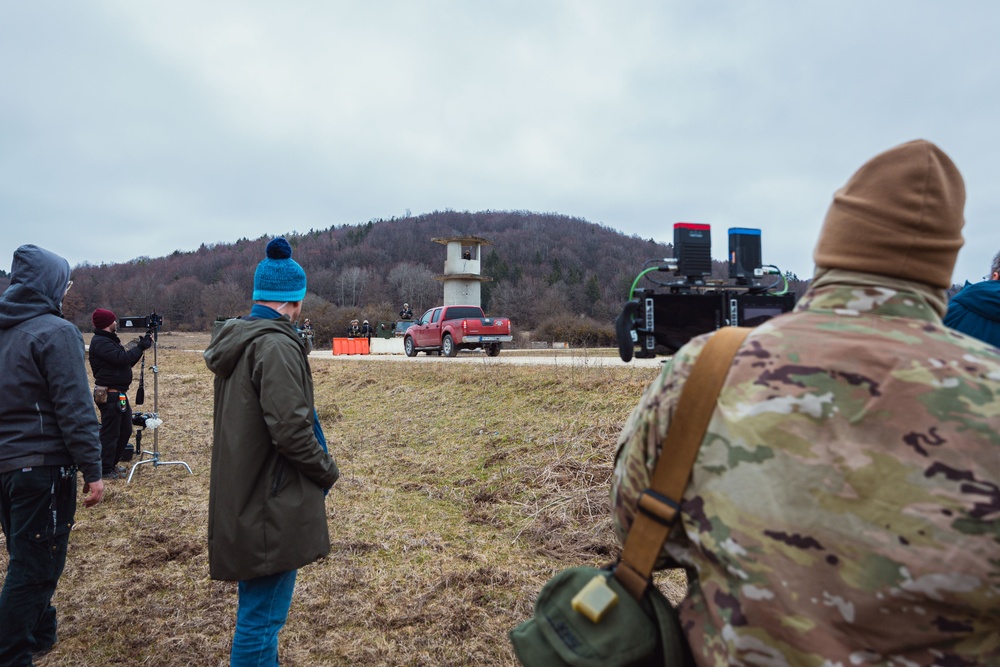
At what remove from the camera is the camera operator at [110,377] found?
7461mm

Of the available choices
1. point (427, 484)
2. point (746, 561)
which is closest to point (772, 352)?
point (746, 561)

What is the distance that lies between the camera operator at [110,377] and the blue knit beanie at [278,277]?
17.1ft

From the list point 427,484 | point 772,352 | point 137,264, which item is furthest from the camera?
point 137,264

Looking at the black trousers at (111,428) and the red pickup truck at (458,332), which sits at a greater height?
the red pickup truck at (458,332)

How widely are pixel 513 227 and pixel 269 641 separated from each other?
442 feet

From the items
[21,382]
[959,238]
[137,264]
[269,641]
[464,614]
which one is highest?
[137,264]

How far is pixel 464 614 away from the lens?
13.7ft

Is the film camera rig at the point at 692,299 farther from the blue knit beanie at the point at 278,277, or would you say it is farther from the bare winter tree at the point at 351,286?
the bare winter tree at the point at 351,286

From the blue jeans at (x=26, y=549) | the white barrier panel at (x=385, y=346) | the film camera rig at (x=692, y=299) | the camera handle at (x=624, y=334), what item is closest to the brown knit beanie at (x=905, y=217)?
the camera handle at (x=624, y=334)

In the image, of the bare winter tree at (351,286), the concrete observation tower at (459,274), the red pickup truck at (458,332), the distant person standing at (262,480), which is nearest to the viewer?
the distant person standing at (262,480)

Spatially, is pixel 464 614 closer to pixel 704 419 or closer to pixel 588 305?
pixel 704 419

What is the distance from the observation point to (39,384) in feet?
10.9

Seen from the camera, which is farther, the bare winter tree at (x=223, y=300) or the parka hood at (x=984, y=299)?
the bare winter tree at (x=223, y=300)

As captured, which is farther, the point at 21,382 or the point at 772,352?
the point at 21,382
